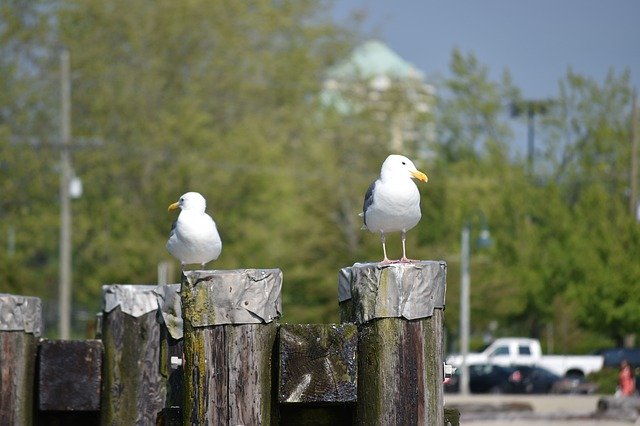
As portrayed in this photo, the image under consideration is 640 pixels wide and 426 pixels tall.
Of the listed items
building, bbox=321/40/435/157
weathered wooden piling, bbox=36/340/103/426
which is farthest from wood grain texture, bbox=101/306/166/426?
building, bbox=321/40/435/157

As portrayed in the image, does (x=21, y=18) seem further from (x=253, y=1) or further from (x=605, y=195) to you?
(x=605, y=195)

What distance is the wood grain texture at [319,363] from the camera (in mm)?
6965

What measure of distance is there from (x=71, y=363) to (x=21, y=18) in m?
39.4

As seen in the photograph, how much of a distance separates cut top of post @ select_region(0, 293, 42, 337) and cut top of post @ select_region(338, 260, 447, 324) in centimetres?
232

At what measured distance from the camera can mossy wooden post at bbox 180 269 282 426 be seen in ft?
22.3

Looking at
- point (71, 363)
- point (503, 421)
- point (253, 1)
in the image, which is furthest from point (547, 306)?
point (71, 363)

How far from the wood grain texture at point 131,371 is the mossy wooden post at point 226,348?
2.23 meters

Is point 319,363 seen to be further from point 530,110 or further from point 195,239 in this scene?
point 530,110

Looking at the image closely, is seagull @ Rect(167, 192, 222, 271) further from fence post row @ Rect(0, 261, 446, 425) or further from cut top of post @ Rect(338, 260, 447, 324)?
cut top of post @ Rect(338, 260, 447, 324)

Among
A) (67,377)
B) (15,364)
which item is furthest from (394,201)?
(15,364)

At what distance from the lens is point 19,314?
28.6ft

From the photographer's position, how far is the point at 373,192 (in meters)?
8.51

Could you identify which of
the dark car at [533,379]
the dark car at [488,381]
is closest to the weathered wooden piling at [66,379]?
the dark car at [533,379]

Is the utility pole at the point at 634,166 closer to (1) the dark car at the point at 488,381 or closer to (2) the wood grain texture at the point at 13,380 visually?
(1) the dark car at the point at 488,381
